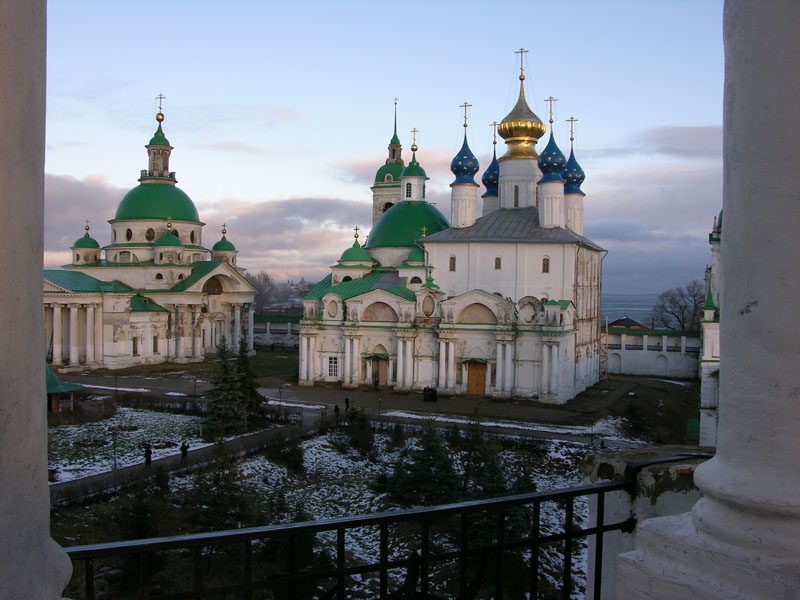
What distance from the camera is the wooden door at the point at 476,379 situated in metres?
31.8

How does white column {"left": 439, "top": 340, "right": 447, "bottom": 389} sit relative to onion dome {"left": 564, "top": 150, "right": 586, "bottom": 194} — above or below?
below

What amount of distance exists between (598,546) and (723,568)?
122cm

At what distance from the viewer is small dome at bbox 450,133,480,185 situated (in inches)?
1410

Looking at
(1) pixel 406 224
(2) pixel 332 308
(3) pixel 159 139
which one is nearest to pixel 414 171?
(1) pixel 406 224

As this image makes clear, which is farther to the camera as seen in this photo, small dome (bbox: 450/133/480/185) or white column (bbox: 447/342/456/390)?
small dome (bbox: 450/133/480/185)

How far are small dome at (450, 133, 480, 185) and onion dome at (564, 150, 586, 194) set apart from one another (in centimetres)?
498

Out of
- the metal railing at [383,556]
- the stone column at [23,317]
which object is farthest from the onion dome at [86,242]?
the stone column at [23,317]

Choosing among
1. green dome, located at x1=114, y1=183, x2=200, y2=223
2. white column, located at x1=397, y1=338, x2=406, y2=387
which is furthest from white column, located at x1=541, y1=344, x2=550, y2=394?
green dome, located at x1=114, y1=183, x2=200, y2=223

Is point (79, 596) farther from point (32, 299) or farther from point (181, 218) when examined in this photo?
point (181, 218)

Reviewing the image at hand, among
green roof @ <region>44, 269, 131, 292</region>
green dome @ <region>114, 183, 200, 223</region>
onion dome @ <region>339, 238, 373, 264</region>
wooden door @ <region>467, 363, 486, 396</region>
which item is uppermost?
green dome @ <region>114, 183, 200, 223</region>

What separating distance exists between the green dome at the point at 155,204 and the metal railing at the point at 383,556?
36.5m

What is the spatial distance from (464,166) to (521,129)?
11.1 ft

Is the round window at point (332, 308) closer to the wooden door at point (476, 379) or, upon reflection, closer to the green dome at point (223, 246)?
the wooden door at point (476, 379)

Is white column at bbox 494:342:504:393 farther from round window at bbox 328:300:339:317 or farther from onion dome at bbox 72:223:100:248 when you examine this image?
onion dome at bbox 72:223:100:248
